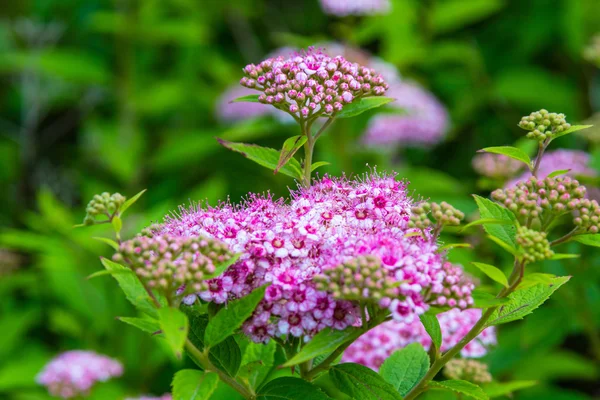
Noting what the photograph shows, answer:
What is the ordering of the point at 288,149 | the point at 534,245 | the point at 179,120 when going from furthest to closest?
the point at 179,120
the point at 288,149
the point at 534,245

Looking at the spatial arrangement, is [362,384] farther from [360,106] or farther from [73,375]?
[73,375]

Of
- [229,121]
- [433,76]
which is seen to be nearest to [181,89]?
[229,121]

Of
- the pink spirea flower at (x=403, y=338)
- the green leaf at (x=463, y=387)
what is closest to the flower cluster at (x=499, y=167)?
the pink spirea flower at (x=403, y=338)

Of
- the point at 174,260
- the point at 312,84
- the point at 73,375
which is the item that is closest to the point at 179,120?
the point at 73,375

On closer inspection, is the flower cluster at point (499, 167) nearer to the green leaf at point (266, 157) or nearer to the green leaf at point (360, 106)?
the green leaf at point (360, 106)

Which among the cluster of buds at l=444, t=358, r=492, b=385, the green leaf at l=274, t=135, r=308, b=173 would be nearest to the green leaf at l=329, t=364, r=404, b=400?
the green leaf at l=274, t=135, r=308, b=173

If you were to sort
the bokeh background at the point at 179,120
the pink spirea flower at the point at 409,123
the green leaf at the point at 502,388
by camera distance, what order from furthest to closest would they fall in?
the pink spirea flower at the point at 409,123
the bokeh background at the point at 179,120
the green leaf at the point at 502,388

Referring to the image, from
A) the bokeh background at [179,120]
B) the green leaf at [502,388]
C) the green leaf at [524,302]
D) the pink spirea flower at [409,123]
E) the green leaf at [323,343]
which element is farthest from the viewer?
the pink spirea flower at [409,123]
